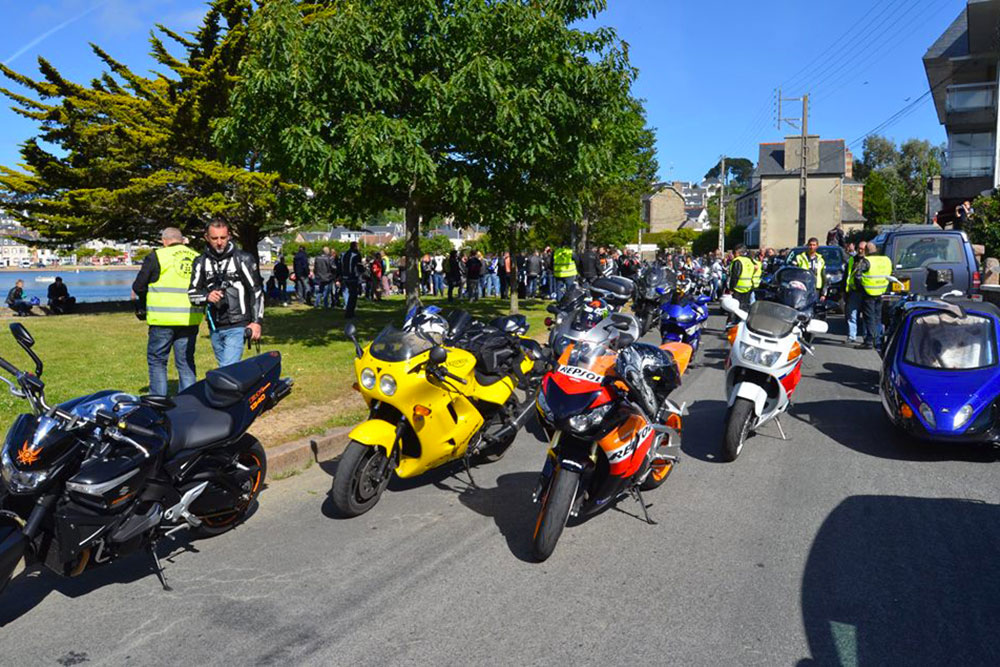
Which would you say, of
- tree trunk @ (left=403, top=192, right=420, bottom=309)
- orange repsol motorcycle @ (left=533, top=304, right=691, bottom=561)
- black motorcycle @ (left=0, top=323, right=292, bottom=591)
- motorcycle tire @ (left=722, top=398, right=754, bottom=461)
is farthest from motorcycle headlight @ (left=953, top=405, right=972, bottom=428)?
tree trunk @ (left=403, top=192, right=420, bottom=309)

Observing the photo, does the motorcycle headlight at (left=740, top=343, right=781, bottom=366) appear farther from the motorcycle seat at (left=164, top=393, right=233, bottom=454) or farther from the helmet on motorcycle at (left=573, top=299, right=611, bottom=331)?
the motorcycle seat at (left=164, top=393, right=233, bottom=454)

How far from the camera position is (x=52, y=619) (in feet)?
12.5

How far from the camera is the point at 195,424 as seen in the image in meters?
4.38

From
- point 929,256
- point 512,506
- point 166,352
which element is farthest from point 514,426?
point 929,256

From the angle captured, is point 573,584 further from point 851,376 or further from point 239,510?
point 851,376

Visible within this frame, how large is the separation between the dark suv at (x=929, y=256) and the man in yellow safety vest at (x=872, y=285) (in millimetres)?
937

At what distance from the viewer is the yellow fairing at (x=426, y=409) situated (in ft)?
16.7

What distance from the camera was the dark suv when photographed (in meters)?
13.4

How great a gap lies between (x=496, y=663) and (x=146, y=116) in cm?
2314

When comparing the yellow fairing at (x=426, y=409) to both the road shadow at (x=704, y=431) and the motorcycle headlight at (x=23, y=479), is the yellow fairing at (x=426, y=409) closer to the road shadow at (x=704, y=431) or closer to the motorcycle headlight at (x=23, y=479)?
the motorcycle headlight at (x=23, y=479)

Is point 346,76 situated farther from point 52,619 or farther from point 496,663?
point 496,663

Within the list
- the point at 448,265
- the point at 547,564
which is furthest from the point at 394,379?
the point at 448,265

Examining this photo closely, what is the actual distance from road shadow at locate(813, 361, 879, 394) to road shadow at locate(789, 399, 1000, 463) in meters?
0.87

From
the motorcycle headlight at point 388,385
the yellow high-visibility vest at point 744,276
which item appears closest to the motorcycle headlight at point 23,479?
the motorcycle headlight at point 388,385
